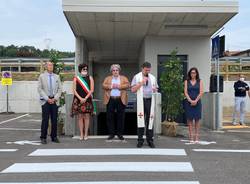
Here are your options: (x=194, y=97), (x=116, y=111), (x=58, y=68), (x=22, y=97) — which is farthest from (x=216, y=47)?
(x=22, y=97)

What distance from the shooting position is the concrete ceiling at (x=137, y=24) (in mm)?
13750

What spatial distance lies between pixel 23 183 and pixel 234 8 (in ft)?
28.2

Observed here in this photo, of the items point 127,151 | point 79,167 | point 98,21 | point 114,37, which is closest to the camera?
point 79,167

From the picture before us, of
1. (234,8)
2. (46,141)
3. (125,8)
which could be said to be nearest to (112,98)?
(46,141)

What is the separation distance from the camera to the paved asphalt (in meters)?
7.37

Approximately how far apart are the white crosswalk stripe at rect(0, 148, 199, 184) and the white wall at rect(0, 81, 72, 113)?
16.0 meters

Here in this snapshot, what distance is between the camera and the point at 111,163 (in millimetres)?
8500

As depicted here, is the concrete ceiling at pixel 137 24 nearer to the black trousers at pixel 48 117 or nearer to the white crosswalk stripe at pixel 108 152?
the black trousers at pixel 48 117

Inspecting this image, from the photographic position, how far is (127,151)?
32.4 ft

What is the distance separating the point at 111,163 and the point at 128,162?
31cm

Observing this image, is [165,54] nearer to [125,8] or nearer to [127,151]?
[125,8]

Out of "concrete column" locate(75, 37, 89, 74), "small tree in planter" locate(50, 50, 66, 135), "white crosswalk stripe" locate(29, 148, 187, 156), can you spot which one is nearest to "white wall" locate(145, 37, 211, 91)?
"concrete column" locate(75, 37, 89, 74)

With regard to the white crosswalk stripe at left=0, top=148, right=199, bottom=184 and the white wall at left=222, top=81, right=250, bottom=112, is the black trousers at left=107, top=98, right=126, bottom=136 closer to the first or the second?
the white crosswalk stripe at left=0, top=148, right=199, bottom=184

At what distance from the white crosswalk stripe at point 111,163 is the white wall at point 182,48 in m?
7.11
